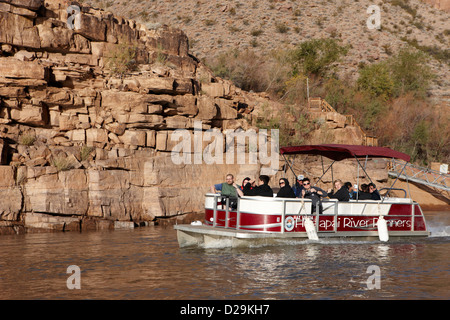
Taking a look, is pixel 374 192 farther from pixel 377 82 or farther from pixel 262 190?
pixel 377 82

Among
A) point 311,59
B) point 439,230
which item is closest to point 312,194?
point 439,230

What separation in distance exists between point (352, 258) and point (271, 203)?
7.99 ft

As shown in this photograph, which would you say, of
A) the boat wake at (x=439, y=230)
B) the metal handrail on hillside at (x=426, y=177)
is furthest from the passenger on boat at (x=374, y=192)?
the metal handrail on hillside at (x=426, y=177)

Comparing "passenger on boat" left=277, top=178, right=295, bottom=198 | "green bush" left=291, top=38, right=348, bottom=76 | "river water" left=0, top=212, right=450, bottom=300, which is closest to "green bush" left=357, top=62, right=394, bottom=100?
"green bush" left=291, top=38, right=348, bottom=76

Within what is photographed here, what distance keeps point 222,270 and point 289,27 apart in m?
48.8

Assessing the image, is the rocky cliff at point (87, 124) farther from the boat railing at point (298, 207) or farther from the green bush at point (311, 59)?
the green bush at point (311, 59)

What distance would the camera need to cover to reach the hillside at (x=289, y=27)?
52.8 m

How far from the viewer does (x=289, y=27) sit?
189ft

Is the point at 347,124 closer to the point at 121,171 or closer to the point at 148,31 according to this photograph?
the point at 148,31

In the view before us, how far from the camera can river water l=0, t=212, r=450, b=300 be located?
10.0m

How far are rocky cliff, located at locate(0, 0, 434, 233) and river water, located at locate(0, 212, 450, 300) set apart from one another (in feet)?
9.77

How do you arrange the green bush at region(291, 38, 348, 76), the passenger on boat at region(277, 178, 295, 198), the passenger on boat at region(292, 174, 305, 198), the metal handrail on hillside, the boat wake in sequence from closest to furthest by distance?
the passenger on boat at region(277, 178, 295, 198), the passenger on boat at region(292, 174, 305, 198), the boat wake, the metal handrail on hillside, the green bush at region(291, 38, 348, 76)

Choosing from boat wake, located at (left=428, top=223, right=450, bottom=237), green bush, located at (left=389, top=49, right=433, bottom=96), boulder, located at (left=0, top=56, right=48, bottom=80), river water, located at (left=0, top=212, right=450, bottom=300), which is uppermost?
green bush, located at (left=389, top=49, right=433, bottom=96)

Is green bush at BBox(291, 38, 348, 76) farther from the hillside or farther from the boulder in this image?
the boulder
